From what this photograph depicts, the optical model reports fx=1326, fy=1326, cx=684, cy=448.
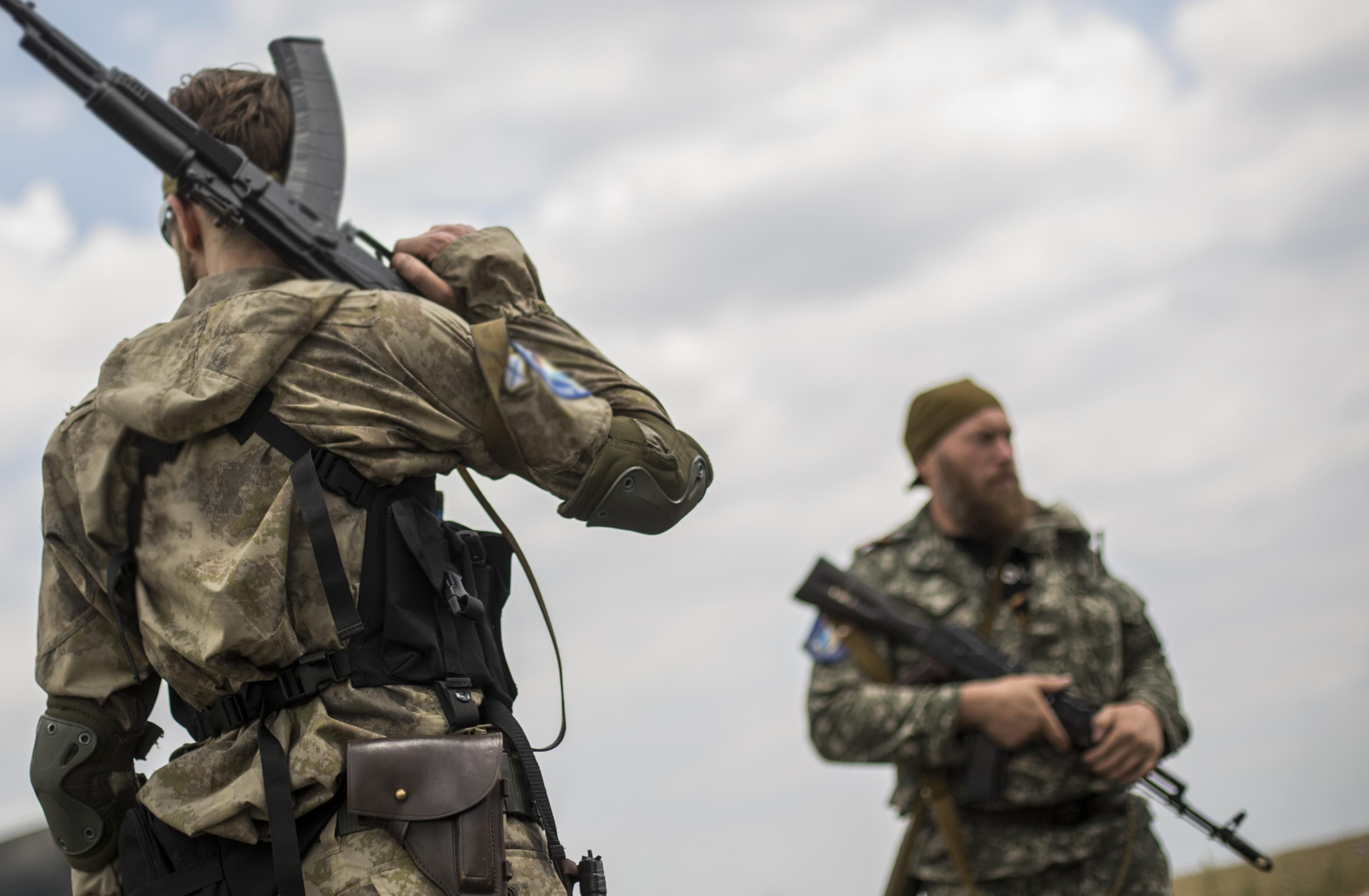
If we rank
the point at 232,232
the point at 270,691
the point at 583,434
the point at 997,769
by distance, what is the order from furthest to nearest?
the point at 997,769, the point at 232,232, the point at 583,434, the point at 270,691

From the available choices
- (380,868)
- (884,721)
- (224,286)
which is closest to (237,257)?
(224,286)

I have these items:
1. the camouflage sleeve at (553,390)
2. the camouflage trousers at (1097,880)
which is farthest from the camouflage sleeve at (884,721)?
the camouflage sleeve at (553,390)

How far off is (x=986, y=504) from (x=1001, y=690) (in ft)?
2.63

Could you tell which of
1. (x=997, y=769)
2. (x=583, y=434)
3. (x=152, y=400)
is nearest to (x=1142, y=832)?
(x=997, y=769)

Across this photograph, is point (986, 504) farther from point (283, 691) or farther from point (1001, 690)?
point (283, 691)

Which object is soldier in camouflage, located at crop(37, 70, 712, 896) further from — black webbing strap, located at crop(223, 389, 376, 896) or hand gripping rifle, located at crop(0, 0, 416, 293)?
hand gripping rifle, located at crop(0, 0, 416, 293)

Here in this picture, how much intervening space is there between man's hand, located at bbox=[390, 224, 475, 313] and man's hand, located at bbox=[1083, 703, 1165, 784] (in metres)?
3.00

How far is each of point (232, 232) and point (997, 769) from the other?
10.4 ft

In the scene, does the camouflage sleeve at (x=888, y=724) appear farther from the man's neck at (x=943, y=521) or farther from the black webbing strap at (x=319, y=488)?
the black webbing strap at (x=319, y=488)

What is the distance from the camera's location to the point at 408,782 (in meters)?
2.14

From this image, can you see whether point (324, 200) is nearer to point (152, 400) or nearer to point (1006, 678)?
point (152, 400)

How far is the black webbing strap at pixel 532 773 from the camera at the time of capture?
232cm

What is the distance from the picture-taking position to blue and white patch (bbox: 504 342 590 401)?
2359 millimetres

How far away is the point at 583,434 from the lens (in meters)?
2.45
